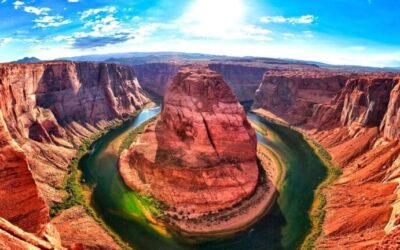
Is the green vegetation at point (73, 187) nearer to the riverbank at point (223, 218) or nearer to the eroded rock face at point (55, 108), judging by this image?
the eroded rock face at point (55, 108)

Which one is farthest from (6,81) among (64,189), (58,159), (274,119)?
(274,119)

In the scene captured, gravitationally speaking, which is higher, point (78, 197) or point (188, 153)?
point (188, 153)

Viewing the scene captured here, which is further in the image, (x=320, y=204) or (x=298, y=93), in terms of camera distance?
(x=298, y=93)

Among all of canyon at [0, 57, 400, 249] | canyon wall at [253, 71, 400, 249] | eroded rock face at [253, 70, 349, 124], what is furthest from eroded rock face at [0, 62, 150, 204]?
eroded rock face at [253, 70, 349, 124]

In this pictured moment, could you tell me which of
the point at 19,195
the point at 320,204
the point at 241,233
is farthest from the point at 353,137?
the point at 19,195

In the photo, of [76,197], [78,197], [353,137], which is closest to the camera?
[76,197]

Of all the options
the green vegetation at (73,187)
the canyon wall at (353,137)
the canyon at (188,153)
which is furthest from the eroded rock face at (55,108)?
Answer: the canyon wall at (353,137)

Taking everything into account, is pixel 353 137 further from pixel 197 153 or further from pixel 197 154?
pixel 197 154

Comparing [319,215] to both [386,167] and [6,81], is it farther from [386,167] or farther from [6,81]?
[6,81]
